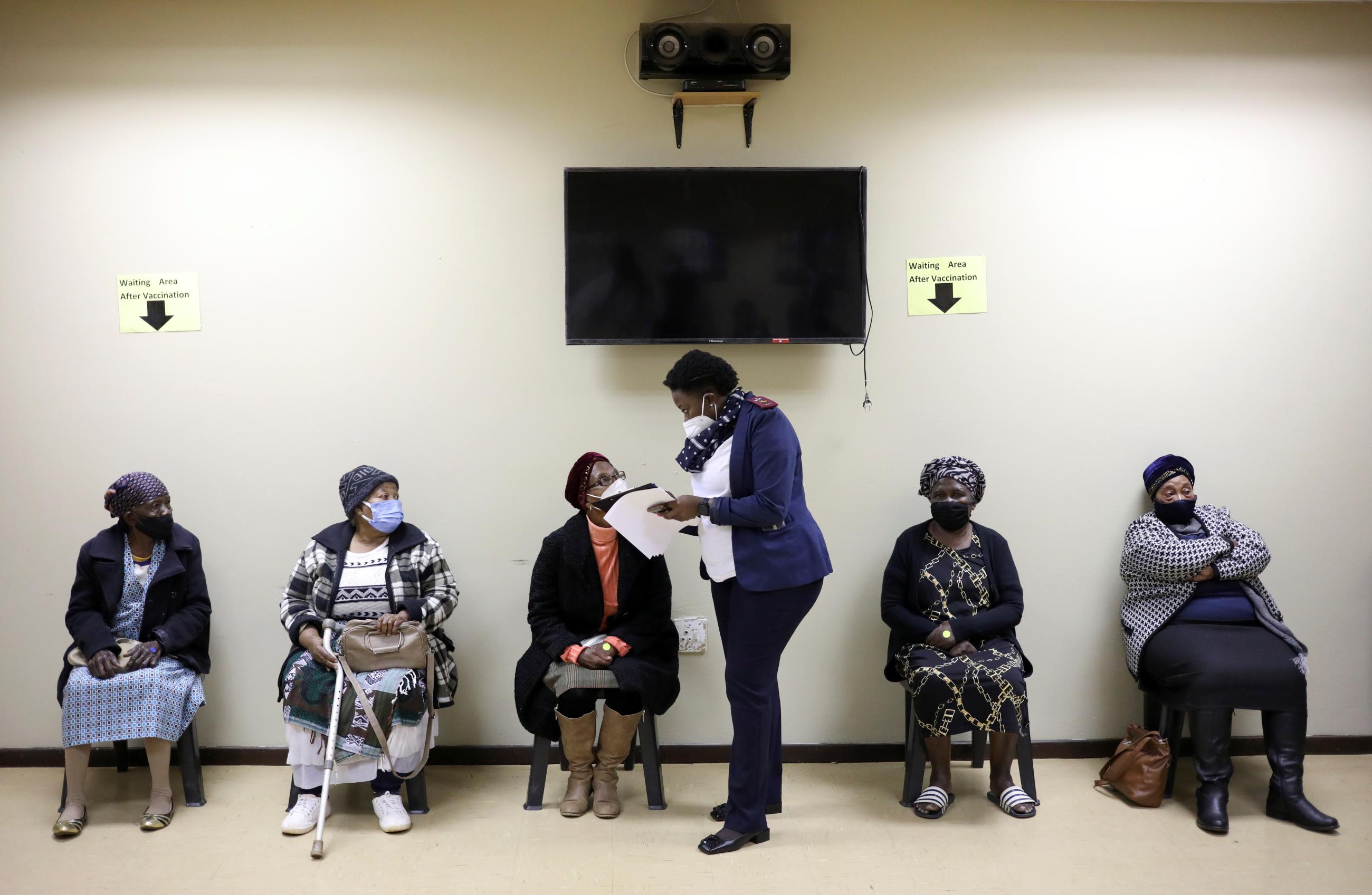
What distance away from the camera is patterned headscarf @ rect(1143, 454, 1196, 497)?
352 centimetres

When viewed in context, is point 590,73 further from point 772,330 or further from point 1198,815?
point 1198,815

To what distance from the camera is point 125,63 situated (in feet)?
11.6

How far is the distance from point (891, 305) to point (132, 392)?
9.39 feet

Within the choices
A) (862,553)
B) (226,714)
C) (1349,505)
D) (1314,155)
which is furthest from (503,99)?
(1349,505)

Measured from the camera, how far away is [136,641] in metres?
3.33

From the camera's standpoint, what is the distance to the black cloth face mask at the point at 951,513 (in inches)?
133

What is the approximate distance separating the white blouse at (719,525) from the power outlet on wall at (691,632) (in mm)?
776

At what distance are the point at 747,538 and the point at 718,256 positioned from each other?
1184mm

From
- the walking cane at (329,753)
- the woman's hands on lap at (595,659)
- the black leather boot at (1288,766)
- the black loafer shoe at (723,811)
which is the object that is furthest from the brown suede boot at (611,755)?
the black leather boot at (1288,766)

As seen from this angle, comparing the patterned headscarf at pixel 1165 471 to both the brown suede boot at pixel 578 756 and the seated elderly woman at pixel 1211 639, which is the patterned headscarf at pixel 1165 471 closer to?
the seated elderly woman at pixel 1211 639

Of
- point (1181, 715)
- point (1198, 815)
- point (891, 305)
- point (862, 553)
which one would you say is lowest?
point (1198, 815)

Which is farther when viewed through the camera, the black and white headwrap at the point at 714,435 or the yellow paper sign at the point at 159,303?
the yellow paper sign at the point at 159,303

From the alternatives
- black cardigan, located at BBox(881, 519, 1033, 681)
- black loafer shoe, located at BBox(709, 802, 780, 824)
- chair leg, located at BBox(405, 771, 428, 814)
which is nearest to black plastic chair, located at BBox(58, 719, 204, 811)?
chair leg, located at BBox(405, 771, 428, 814)

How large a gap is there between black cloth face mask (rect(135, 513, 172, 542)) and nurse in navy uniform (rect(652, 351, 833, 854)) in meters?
1.76
